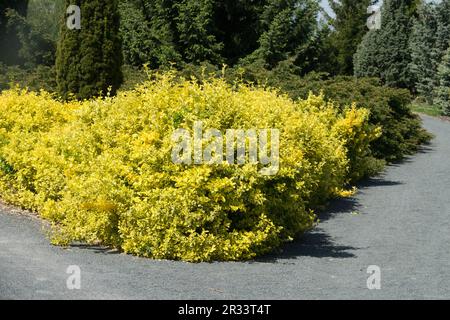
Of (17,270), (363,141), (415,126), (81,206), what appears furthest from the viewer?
(415,126)

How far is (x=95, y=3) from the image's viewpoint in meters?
14.8

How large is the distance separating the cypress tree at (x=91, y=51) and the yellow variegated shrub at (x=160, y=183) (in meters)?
5.56

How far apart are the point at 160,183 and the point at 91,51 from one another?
8.42m

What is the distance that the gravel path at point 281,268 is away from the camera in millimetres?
5855

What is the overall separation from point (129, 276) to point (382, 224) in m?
4.65

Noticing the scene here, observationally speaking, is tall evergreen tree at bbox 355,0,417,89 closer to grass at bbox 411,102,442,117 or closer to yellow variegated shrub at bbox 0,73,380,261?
grass at bbox 411,102,442,117

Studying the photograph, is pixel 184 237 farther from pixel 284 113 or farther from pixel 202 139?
pixel 284 113

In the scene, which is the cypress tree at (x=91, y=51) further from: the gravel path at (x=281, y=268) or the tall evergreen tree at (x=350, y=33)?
the tall evergreen tree at (x=350, y=33)

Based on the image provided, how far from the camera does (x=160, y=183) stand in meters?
7.33

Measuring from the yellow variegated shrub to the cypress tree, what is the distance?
5.56 metres

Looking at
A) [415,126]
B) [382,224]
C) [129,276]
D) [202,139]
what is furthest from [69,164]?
[415,126]

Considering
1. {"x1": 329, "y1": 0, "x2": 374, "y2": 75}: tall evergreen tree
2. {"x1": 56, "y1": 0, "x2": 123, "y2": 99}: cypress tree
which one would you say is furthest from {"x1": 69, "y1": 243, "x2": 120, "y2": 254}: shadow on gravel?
{"x1": 329, "y1": 0, "x2": 374, "y2": 75}: tall evergreen tree

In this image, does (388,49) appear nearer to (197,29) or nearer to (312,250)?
(197,29)

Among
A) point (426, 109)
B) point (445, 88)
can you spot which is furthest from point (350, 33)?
point (445, 88)
